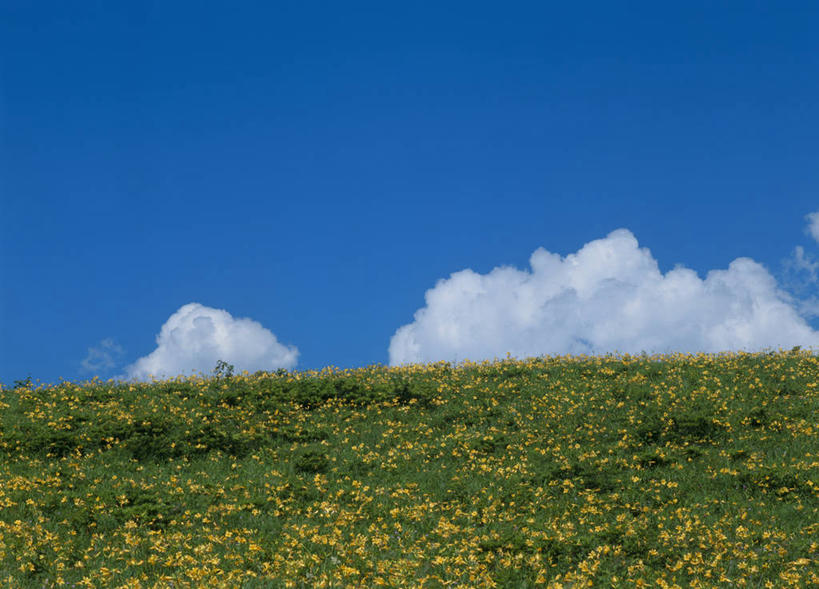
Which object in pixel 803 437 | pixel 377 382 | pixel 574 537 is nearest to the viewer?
→ pixel 574 537

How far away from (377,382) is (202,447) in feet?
20.1

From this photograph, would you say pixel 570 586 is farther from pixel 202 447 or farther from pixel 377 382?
pixel 377 382

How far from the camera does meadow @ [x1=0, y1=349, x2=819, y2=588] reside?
10.5 meters

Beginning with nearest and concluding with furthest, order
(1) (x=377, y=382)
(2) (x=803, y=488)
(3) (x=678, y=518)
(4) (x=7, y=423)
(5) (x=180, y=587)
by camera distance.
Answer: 1. (5) (x=180, y=587)
2. (3) (x=678, y=518)
3. (2) (x=803, y=488)
4. (4) (x=7, y=423)
5. (1) (x=377, y=382)

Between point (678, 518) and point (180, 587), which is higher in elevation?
point (678, 518)

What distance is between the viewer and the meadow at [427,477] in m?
10.5

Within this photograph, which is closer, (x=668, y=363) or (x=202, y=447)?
(x=202, y=447)

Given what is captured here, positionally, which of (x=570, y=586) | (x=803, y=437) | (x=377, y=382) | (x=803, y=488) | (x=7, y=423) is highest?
(x=377, y=382)

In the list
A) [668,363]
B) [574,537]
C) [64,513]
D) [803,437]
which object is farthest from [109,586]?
[668,363]

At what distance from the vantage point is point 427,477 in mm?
14938

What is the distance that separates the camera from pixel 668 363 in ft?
72.6

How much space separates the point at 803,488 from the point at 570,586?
6893 mm

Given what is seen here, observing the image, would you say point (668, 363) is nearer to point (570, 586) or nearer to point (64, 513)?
point (570, 586)

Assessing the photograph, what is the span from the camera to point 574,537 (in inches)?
454
